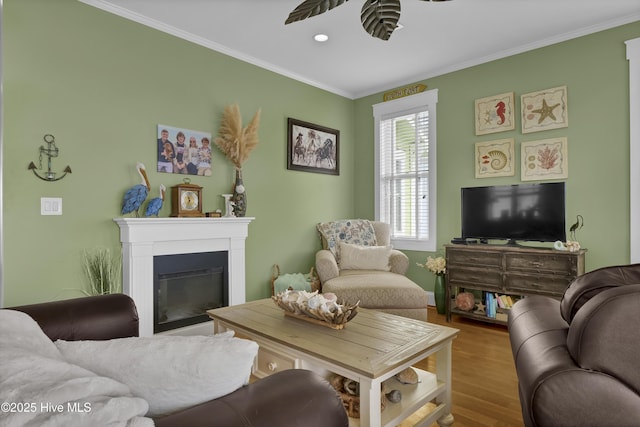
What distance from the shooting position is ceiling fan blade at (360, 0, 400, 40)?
183 centimetres

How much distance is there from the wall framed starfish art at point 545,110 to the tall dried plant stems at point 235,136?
2.58 metres

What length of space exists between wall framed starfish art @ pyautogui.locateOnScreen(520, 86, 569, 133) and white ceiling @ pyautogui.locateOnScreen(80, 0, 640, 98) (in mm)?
467

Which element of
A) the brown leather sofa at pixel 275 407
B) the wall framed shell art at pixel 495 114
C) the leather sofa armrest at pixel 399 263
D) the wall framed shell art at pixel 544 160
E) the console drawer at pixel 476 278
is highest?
the wall framed shell art at pixel 495 114

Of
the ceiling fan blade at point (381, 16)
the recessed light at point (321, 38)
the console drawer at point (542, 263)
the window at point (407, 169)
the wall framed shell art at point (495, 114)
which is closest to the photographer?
the ceiling fan blade at point (381, 16)

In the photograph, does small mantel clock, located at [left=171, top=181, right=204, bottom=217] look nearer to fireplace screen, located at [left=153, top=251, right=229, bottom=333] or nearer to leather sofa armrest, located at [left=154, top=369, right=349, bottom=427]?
fireplace screen, located at [left=153, top=251, right=229, bottom=333]

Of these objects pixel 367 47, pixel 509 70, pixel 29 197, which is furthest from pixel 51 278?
pixel 509 70

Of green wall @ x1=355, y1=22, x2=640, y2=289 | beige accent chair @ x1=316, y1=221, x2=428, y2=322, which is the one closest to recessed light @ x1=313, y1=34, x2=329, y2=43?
green wall @ x1=355, y1=22, x2=640, y2=289

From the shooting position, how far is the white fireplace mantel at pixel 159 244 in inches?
109

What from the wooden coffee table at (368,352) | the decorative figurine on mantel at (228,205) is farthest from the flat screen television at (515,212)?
the decorative figurine on mantel at (228,205)

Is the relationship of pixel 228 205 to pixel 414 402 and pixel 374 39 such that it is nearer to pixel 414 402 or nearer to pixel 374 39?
pixel 374 39

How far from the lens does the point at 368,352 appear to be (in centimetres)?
156

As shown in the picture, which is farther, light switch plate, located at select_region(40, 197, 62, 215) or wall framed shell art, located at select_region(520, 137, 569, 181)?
wall framed shell art, located at select_region(520, 137, 569, 181)

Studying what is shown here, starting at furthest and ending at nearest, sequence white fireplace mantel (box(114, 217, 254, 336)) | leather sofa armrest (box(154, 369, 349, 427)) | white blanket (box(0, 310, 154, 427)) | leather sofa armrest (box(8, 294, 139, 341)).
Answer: white fireplace mantel (box(114, 217, 254, 336)) < leather sofa armrest (box(8, 294, 139, 341)) < leather sofa armrest (box(154, 369, 349, 427)) < white blanket (box(0, 310, 154, 427))

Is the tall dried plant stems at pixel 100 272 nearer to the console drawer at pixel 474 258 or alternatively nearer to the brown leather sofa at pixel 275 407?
the brown leather sofa at pixel 275 407
